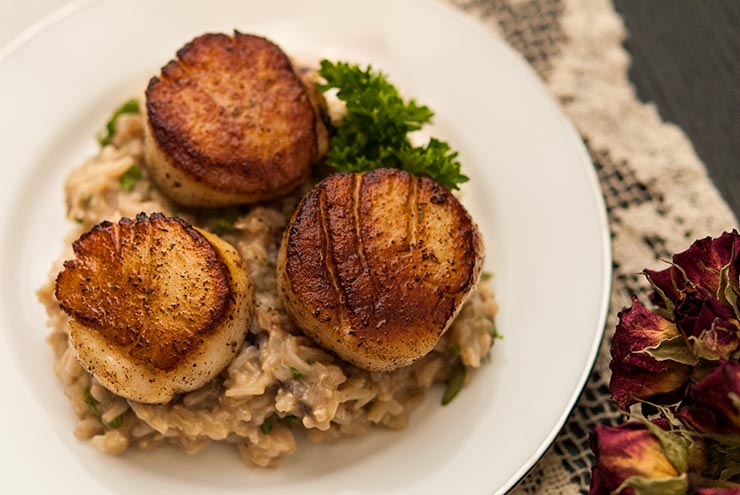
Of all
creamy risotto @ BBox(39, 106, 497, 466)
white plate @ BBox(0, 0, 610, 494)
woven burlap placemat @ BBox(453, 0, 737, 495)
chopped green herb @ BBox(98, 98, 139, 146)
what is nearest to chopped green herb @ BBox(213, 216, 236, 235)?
creamy risotto @ BBox(39, 106, 497, 466)

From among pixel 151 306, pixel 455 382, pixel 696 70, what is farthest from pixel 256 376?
pixel 696 70

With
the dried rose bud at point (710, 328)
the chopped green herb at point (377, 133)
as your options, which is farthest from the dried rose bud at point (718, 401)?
the chopped green herb at point (377, 133)

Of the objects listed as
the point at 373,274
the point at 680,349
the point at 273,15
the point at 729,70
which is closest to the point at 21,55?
the point at 273,15

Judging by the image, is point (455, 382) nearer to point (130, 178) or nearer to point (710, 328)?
point (710, 328)

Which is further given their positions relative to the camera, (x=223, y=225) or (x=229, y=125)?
(x=223, y=225)

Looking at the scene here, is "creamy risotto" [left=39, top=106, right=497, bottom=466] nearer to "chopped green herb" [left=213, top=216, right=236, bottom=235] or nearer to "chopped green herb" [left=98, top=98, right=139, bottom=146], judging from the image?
"chopped green herb" [left=213, top=216, right=236, bottom=235]

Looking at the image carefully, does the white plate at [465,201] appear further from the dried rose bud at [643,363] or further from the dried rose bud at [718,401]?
the dried rose bud at [718,401]
